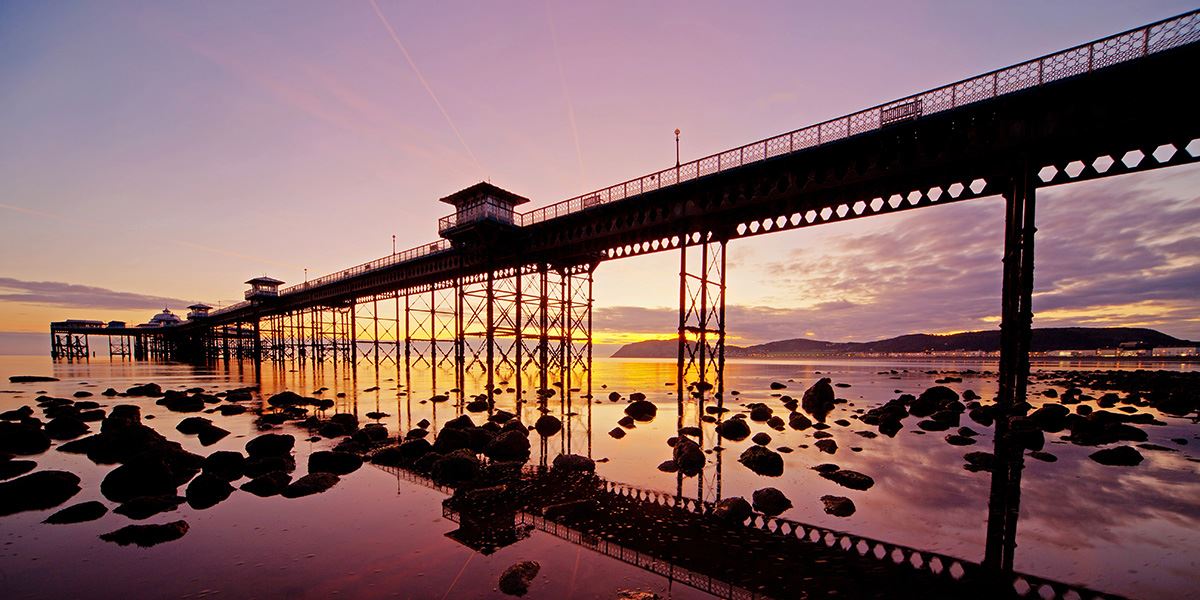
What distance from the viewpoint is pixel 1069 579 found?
614 cm

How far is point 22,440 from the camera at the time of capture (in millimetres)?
13609

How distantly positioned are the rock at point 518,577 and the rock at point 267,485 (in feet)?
23.8

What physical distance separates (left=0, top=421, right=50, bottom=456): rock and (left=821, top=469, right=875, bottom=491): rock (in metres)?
23.4

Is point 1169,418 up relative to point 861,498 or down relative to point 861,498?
down

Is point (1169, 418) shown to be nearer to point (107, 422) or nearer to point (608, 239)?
point (608, 239)

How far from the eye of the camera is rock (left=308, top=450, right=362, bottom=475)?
461 inches

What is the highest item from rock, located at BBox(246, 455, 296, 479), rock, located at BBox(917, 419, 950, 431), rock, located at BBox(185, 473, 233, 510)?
rock, located at BBox(185, 473, 233, 510)

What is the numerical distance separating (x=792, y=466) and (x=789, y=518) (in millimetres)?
4205

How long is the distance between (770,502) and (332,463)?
443 inches

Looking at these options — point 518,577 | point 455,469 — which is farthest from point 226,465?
point 518,577

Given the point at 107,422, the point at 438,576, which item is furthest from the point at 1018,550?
the point at 107,422

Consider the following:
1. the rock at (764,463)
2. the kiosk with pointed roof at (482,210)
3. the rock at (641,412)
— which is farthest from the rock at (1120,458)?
the kiosk with pointed roof at (482,210)

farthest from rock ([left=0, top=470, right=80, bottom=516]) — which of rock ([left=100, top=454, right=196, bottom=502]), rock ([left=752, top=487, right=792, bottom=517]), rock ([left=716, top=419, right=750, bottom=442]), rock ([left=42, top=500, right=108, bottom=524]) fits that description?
rock ([left=716, top=419, right=750, bottom=442])

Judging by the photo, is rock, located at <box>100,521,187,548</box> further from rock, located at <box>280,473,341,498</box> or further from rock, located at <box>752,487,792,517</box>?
rock, located at <box>752,487,792,517</box>
